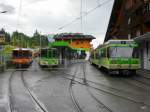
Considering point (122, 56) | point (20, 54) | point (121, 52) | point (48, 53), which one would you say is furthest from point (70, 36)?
point (122, 56)

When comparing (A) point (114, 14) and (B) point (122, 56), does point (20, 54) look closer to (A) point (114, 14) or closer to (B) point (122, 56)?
(B) point (122, 56)

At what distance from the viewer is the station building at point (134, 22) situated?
37.5 metres

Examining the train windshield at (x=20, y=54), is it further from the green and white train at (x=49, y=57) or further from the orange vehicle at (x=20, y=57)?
the green and white train at (x=49, y=57)

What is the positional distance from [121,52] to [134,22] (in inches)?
823

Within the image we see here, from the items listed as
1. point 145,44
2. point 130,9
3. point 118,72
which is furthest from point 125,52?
point 130,9

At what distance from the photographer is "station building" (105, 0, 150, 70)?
123 ft

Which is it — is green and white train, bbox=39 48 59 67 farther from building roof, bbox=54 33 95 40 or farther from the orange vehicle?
building roof, bbox=54 33 95 40

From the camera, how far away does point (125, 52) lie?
90.3ft

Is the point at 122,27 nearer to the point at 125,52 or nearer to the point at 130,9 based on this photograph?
the point at 130,9

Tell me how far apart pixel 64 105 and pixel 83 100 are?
1.61 meters

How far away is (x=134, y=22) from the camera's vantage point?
47406 mm

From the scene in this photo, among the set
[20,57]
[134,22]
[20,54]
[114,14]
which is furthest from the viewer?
[114,14]

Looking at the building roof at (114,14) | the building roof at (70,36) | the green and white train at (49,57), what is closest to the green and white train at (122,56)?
the green and white train at (49,57)

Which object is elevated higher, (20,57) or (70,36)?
(70,36)
